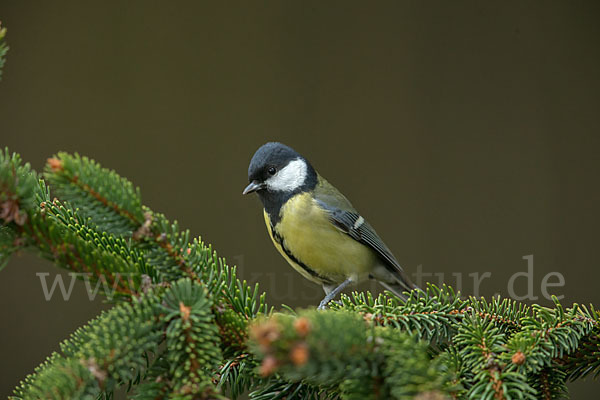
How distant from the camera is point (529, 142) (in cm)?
213

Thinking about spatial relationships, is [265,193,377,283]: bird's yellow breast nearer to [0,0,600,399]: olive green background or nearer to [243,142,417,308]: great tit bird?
[243,142,417,308]: great tit bird

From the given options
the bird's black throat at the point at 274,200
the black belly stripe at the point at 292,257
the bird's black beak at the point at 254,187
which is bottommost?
the black belly stripe at the point at 292,257

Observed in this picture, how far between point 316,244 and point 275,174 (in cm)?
20

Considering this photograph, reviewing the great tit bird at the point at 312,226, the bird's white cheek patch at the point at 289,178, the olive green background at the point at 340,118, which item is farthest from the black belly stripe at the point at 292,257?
the olive green background at the point at 340,118

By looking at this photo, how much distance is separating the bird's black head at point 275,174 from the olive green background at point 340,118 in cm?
73

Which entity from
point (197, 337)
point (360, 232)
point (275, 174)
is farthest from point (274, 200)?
point (197, 337)

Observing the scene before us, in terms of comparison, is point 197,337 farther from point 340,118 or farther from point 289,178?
point 340,118

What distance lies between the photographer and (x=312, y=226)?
1.35 m

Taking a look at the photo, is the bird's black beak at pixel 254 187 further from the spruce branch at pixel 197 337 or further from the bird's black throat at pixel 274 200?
the spruce branch at pixel 197 337

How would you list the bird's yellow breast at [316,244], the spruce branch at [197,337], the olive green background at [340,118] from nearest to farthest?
the spruce branch at [197,337] < the bird's yellow breast at [316,244] < the olive green background at [340,118]

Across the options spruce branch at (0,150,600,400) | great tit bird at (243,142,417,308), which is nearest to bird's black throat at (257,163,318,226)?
great tit bird at (243,142,417,308)

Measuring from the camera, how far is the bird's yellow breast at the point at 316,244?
1325 mm

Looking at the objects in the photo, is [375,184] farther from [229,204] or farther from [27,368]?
[27,368]

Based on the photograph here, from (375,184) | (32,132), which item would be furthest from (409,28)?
(32,132)
